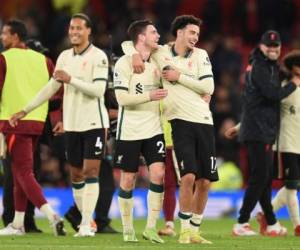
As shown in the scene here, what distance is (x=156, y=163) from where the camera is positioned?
12656 millimetres

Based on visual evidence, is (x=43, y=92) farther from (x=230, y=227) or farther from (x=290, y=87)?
(x=230, y=227)

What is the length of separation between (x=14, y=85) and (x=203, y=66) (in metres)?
2.28

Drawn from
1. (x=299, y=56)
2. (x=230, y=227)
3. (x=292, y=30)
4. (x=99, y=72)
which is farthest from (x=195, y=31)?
(x=292, y=30)

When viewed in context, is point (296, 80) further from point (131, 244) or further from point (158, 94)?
point (131, 244)

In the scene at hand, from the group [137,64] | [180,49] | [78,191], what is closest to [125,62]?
[137,64]

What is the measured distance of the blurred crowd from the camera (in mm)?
22453

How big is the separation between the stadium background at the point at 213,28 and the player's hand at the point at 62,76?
24.1 feet


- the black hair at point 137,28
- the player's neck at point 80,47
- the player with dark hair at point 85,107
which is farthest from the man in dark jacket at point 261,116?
the player's neck at point 80,47

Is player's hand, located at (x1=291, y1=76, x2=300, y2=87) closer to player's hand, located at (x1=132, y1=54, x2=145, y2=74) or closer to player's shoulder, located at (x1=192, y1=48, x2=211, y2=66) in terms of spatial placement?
player's shoulder, located at (x1=192, y1=48, x2=211, y2=66)

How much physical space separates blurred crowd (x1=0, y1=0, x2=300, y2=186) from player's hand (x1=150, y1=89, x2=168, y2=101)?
9.46 meters

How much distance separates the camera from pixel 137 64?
1253cm

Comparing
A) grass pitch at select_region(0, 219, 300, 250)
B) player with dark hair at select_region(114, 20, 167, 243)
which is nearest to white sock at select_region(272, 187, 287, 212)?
grass pitch at select_region(0, 219, 300, 250)

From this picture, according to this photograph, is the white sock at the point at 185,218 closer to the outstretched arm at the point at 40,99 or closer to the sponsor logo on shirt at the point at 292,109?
the outstretched arm at the point at 40,99

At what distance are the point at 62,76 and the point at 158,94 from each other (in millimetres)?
1238
